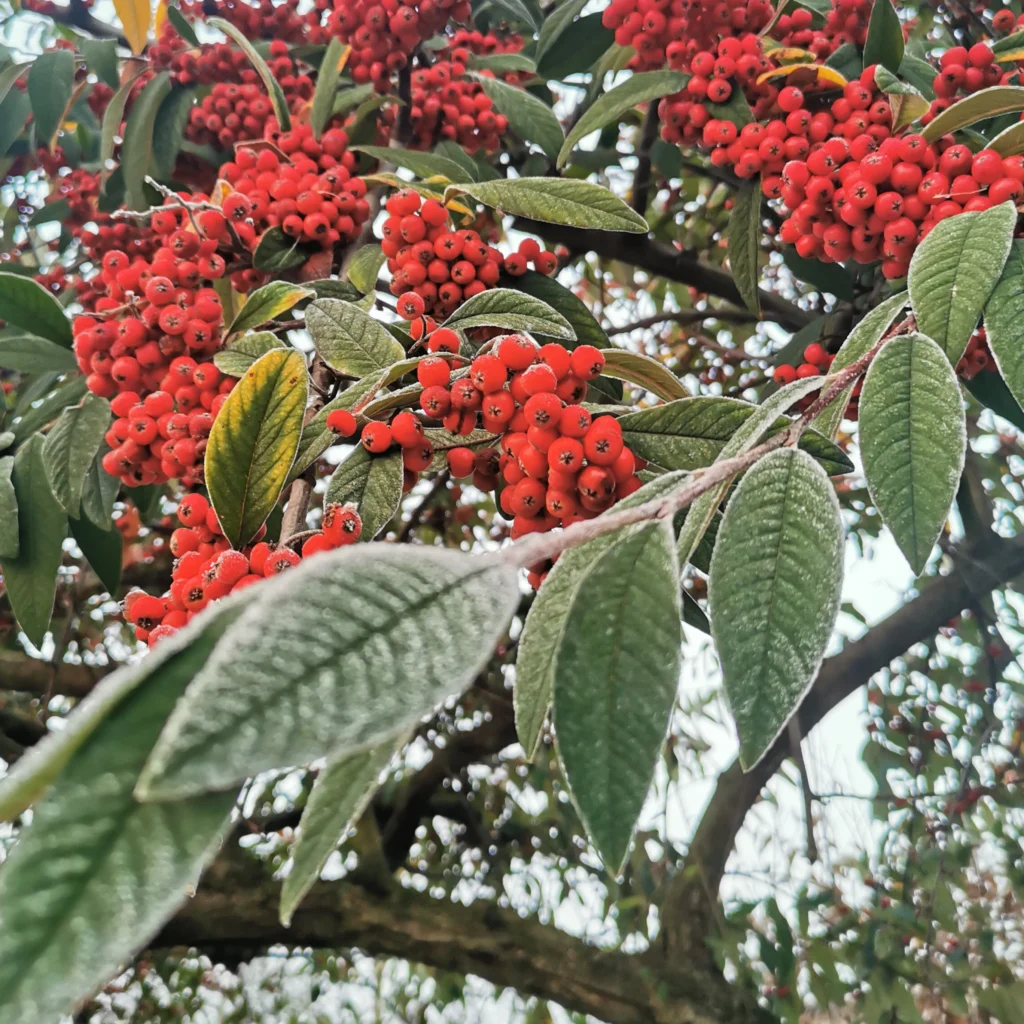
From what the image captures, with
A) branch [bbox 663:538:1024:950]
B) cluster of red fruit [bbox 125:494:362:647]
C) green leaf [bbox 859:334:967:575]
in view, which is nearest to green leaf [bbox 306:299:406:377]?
cluster of red fruit [bbox 125:494:362:647]

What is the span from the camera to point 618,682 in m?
0.37

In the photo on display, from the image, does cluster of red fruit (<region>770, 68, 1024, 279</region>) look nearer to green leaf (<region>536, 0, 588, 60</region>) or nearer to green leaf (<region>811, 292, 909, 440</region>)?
green leaf (<region>811, 292, 909, 440</region>)

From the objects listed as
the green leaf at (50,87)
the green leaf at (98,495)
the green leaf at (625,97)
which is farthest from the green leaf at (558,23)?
the green leaf at (98,495)

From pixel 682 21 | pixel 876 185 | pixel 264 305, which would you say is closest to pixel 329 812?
pixel 264 305

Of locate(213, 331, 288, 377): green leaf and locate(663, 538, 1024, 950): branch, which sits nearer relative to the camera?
locate(213, 331, 288, 377): green leaf

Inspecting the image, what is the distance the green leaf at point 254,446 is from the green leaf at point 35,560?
0.61m

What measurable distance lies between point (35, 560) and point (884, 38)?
1.35 metres

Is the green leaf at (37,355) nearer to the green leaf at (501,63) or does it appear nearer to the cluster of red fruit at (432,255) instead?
the cluster of red fruit at (432,255)

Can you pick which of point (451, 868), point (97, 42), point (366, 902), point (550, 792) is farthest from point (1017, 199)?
point (451, 868)

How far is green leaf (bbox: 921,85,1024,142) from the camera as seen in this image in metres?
0.80

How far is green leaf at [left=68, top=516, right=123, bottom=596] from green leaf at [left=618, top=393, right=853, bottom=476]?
103 cm

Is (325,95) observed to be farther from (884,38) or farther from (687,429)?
(687,429)

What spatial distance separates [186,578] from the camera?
2.13 ft

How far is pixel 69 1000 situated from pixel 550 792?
108 inches
